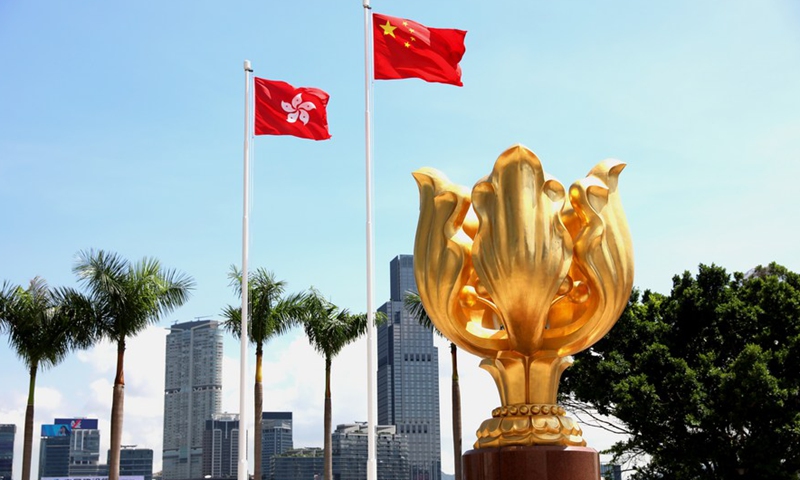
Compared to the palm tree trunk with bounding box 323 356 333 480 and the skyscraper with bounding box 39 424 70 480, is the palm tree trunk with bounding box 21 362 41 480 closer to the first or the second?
the palm tree trunk with bounding box 323 356 333 480

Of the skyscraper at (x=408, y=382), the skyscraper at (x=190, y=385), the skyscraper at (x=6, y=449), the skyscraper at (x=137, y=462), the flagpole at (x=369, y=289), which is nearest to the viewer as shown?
the flagpole at (x=369, y=289)

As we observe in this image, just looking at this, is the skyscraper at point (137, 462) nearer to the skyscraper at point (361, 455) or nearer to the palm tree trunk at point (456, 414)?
the skyscraper at point (361, 455)

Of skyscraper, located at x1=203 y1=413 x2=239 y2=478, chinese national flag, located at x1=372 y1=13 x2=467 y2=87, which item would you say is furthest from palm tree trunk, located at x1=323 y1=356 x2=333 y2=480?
skyscraper, located at x1=203 y1=413 x2=239 y2=478

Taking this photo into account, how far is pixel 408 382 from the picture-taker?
634 feet

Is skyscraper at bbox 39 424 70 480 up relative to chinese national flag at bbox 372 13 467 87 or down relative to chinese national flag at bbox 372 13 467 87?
down

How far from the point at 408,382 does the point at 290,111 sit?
178703mm

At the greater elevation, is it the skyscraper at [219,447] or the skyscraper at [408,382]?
the skyscraper at [408,382]

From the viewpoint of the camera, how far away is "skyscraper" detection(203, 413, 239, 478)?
598 ft

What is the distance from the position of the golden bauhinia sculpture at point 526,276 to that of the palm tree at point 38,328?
14.0m

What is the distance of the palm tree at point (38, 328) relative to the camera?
2191 centimetres

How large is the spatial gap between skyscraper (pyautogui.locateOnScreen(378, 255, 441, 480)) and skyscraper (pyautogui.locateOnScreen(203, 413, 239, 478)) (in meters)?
32.9

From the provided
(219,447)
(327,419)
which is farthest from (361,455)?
(327,419)

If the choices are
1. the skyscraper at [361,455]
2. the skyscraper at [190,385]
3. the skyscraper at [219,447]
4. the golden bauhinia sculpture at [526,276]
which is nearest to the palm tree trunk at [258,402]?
the golden bauhinia sculpture at [526,276]

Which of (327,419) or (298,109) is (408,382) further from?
(298,109)
